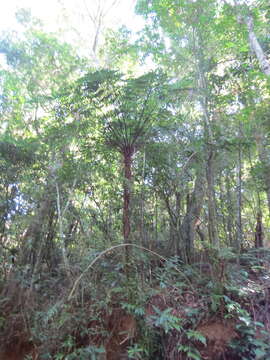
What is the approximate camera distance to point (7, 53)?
7852 millimetres

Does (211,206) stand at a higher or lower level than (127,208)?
higher

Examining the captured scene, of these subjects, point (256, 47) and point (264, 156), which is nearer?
point (264, 156)

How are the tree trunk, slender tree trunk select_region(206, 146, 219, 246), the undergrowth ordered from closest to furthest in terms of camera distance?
the undergrowth < slender tree trunk select_region(206, 146, 219, 246) < the tree trunk

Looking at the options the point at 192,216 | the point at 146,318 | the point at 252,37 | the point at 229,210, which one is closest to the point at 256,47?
the point at 252,37

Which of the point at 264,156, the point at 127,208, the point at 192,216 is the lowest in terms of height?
the point at 127,208

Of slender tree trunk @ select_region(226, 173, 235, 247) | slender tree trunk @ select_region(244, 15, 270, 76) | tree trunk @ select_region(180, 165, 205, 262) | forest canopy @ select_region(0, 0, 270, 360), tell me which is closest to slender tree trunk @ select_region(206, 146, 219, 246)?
forest canopy @ select_region(0, 0, 270, 360)

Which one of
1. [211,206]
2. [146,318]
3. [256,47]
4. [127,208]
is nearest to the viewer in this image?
[146,318]

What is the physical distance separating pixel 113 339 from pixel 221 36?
7.00 metres

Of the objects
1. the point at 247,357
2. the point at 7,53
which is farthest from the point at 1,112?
the point at 247,357

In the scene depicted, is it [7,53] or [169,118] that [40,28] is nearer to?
[7,53]

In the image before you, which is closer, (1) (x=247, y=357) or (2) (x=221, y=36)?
(1) (x=247, y=357)

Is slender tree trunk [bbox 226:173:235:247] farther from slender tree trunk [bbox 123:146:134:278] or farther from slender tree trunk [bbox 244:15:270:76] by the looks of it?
slender tree trunk [bbox 123:146:134:278]

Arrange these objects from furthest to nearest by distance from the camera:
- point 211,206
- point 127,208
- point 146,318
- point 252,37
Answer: point 252,37, point 211,206, point 127,208, point 146,318

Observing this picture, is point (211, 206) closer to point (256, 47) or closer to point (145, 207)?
point (145, 207)
